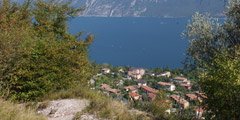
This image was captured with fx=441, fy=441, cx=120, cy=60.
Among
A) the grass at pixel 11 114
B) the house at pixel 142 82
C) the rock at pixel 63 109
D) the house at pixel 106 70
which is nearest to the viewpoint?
the grass at pixel 11 114

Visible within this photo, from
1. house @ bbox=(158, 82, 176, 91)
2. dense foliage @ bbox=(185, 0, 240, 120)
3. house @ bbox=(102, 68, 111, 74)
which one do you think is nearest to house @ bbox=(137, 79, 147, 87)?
house @ bbox=(158, 82, 176, 91)

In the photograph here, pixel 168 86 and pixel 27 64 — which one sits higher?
pixel 27 64

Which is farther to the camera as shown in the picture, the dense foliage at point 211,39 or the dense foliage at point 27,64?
the dense foliage at point 211,39

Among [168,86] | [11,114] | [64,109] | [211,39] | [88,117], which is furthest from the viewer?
[168,86]

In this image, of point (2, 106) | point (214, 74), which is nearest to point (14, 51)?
point (2, 106)

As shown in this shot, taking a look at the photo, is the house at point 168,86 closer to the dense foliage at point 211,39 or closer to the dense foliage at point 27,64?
the dense foliage at point 211,39

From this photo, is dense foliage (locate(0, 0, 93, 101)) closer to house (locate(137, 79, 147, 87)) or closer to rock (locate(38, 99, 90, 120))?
rock (locate(38, 99, 90, 120))

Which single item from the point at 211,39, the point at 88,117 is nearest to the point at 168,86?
the point at 211,39

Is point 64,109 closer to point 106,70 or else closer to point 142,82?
point 142,82

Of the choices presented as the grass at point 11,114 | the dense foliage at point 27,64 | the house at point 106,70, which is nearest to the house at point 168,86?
the house at point 106,70

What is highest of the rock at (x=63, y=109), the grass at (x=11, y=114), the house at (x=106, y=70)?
the grass at (x=11, y=114)

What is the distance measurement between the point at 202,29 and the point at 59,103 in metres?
12.1

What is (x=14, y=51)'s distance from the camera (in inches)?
505

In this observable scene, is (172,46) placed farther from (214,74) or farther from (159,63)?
(214,74)
